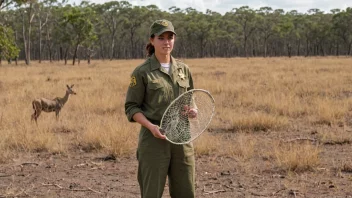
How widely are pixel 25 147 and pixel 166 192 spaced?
3.24 m

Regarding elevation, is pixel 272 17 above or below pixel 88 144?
above

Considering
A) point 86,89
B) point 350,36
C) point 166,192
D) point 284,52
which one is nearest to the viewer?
point 166,192

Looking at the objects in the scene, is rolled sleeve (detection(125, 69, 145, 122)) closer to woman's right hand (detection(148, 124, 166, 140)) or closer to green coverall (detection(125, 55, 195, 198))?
green coverall (detection(125, 55, 195, 198))

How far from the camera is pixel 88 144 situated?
7367 millimetres

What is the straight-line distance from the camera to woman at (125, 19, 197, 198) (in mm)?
3055

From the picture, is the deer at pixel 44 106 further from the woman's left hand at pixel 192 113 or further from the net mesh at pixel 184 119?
the woman's left hand at pixel 192 113

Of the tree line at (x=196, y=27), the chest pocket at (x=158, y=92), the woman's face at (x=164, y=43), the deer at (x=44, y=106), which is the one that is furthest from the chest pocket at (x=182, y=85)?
the tree line at (x=196, y=27)

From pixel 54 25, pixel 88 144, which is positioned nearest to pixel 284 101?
pixel 88 144

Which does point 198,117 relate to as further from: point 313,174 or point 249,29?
point 249,29

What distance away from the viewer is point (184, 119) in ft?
10.6

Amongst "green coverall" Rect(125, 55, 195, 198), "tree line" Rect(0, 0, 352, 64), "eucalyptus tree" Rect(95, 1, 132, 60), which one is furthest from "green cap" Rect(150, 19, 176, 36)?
"eucalyptus tree" Rect(95, 1, 132, 60)

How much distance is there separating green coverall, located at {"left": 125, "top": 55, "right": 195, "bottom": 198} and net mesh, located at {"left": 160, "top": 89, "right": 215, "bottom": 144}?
0.23 feet

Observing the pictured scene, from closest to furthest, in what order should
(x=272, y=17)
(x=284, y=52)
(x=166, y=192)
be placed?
(x=166, y=192), (x=272, y=17), (x=284, y=52)

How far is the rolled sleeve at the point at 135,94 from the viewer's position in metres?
3.06
